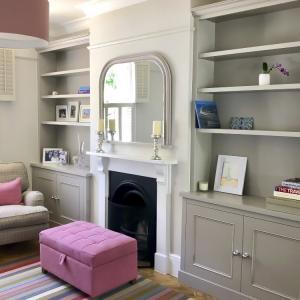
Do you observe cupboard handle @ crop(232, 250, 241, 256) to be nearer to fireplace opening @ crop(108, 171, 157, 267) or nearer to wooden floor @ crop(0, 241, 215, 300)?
wooden floor @ crop(0, 241, 215, 300)

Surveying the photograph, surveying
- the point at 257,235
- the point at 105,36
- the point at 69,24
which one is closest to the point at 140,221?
the point at 257,235

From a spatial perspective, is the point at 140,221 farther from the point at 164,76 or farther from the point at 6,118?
the point at 6,118

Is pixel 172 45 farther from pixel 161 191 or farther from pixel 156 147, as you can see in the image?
pixel 161 191

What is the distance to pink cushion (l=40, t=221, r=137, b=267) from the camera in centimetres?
284

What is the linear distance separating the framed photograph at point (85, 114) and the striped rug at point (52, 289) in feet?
5.93

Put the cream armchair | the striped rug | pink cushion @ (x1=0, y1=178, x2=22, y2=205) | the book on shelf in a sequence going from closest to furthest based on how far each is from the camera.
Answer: the book on shelf
the striped rug
the cream armchair
pink cushion @ (x1=0, y1=178, x2=22, y2=205)

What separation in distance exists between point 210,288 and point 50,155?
275 centimetres

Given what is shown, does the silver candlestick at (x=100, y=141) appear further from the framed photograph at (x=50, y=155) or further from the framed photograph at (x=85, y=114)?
the framed photograph at (x=50, y=155)

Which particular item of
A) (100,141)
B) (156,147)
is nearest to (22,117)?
(100,141)

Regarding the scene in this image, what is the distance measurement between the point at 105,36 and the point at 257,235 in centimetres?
242

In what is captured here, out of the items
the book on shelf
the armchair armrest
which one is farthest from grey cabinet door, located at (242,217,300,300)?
the armchair armrest

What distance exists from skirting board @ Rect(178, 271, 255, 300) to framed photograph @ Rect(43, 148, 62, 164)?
2364 mm

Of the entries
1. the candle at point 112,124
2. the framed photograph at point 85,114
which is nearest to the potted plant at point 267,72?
the candle at point 112,124

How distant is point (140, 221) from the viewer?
3.72 m
